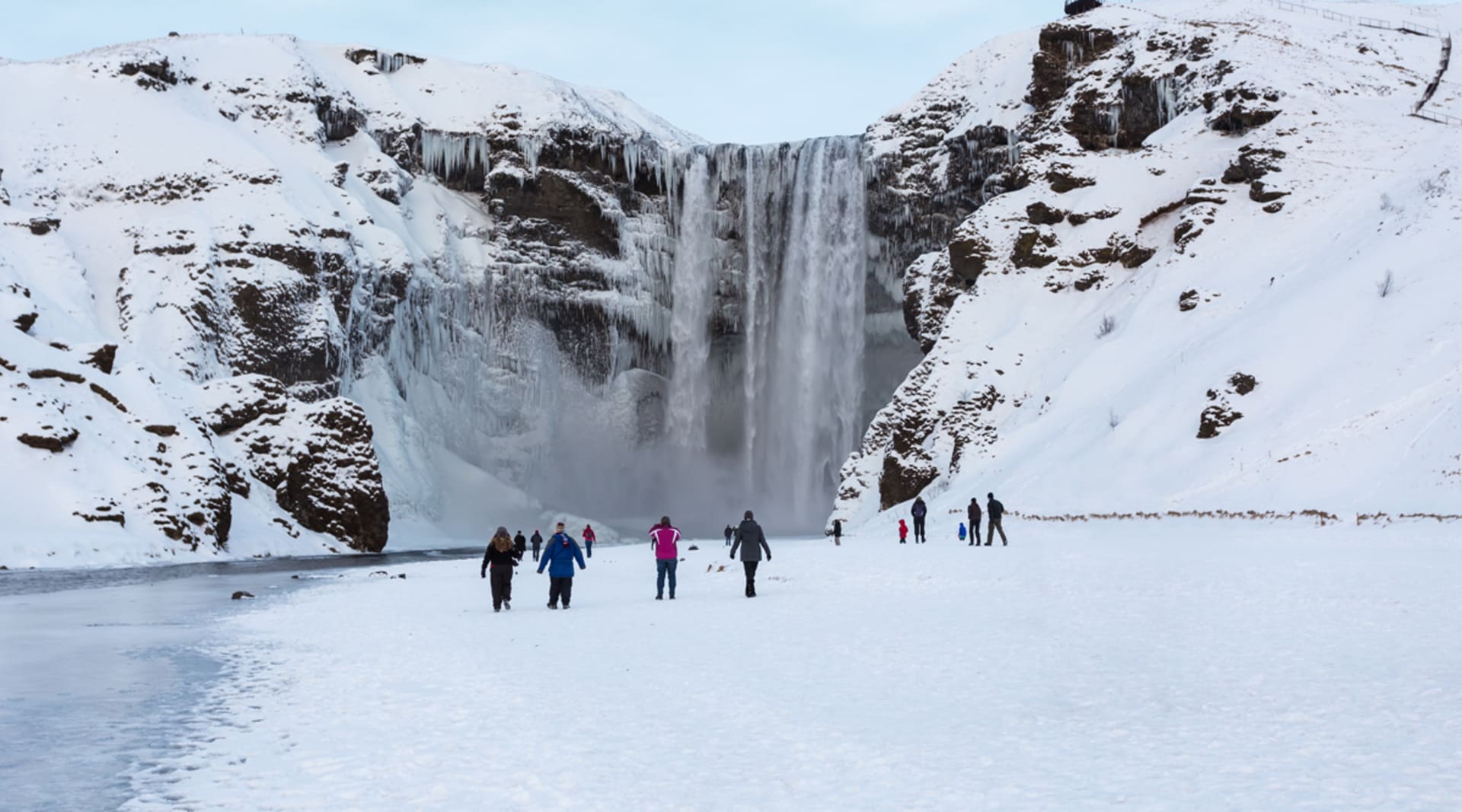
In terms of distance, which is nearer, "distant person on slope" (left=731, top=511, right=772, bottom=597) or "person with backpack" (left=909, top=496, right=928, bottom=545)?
"distant person on slope" (left=731, top=511, right=772, bottom=597)

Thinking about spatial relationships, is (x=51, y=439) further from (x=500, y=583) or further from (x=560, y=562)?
(x=560, y=562)

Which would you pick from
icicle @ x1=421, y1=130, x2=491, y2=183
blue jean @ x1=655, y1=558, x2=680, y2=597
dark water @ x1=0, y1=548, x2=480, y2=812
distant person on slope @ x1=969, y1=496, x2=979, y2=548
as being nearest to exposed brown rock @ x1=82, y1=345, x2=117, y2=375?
dark water @ x1=0, y1=548, x2=480, y2=812

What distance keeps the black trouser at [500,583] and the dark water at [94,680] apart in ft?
14.0

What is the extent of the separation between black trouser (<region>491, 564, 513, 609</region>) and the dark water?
426 cm

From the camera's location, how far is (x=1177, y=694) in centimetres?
994

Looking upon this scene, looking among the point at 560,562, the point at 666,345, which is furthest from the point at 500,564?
the point at 666,345

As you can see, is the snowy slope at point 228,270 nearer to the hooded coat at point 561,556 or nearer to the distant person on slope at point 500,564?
the distant person on slope at point 500,564

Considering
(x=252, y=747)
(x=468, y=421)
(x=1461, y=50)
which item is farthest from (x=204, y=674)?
(x=1461, y=50)

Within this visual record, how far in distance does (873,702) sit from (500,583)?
423 inches

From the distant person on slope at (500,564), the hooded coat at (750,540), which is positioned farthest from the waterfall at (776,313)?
the distant person on slope at (500,564)

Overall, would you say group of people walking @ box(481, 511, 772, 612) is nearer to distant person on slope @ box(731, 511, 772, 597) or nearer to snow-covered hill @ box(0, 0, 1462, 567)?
distant person on slope @ box(731, 511, 772, 597)

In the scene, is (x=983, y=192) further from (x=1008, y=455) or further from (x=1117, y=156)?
(x=1008, y=455)

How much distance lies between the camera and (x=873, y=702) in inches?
401

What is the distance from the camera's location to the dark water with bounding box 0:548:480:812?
7.91 meters
